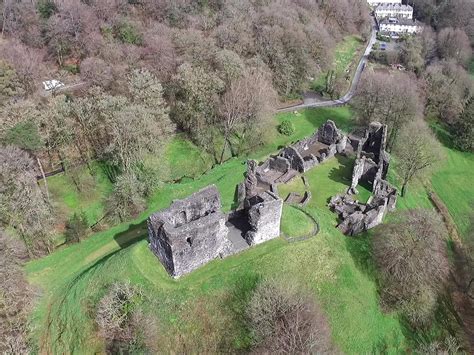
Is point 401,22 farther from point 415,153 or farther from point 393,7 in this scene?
point 415,153

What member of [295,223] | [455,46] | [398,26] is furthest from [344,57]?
[295,223]

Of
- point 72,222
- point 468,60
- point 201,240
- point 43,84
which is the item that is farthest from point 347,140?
point 468,60

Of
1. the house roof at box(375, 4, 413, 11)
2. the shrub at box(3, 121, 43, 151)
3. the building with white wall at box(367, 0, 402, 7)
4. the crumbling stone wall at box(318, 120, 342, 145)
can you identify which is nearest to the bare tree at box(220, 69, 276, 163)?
the crumbling stone wall at box(318, 120, 342, 145)

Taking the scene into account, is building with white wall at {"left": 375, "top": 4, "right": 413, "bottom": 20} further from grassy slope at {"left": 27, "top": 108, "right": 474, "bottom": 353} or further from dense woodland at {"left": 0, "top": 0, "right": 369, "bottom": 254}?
grassy slope at {"left": 27, "top": 108, "right": 474, "bottom": 353}

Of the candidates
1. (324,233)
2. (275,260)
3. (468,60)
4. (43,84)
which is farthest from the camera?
(468,60)

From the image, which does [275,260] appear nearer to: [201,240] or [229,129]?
[201,240]

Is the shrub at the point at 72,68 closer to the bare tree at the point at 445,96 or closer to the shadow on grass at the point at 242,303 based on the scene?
Result: the shadow on grass at the point at 242,303
